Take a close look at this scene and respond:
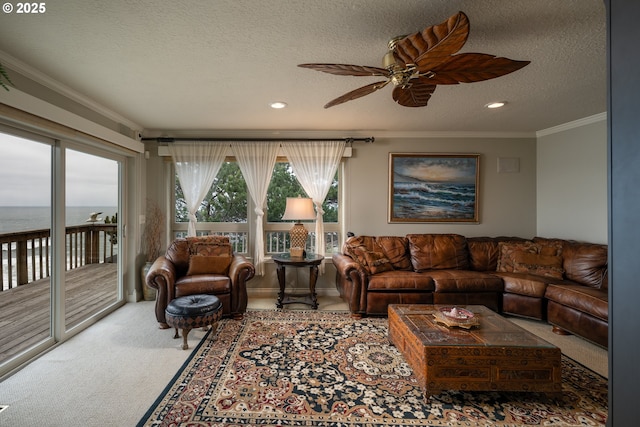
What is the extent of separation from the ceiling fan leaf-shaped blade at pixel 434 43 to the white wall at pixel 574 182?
329 cm

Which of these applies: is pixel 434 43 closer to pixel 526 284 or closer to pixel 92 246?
pixel 526 284

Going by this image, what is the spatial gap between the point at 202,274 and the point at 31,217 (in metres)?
1.63

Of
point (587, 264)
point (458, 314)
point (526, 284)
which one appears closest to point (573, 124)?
point (587, 264)

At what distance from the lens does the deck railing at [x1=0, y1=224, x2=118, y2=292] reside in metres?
2.26

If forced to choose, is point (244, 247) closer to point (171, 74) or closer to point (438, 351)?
point (171, 74)

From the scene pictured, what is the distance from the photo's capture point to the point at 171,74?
2371 mm

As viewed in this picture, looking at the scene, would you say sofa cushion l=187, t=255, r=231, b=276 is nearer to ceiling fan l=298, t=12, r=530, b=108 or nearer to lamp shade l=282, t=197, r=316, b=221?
lamp shade l=282, t=197, r=316, b=221

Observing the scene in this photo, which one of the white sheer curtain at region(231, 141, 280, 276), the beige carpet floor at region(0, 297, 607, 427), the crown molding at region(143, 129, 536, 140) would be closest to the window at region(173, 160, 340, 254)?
the white sheer curtain at region(231, 141, 280, 276)

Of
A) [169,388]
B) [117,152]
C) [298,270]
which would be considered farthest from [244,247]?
[169,388]

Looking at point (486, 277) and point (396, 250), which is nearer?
point (486, 277)

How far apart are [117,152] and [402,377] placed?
160 inches

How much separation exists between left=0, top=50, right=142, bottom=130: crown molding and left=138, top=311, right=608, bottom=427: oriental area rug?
2.71 m

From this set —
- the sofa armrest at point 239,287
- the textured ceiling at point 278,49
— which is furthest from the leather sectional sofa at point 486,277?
the textured ceiling at point 278,49

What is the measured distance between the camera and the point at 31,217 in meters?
2.47
